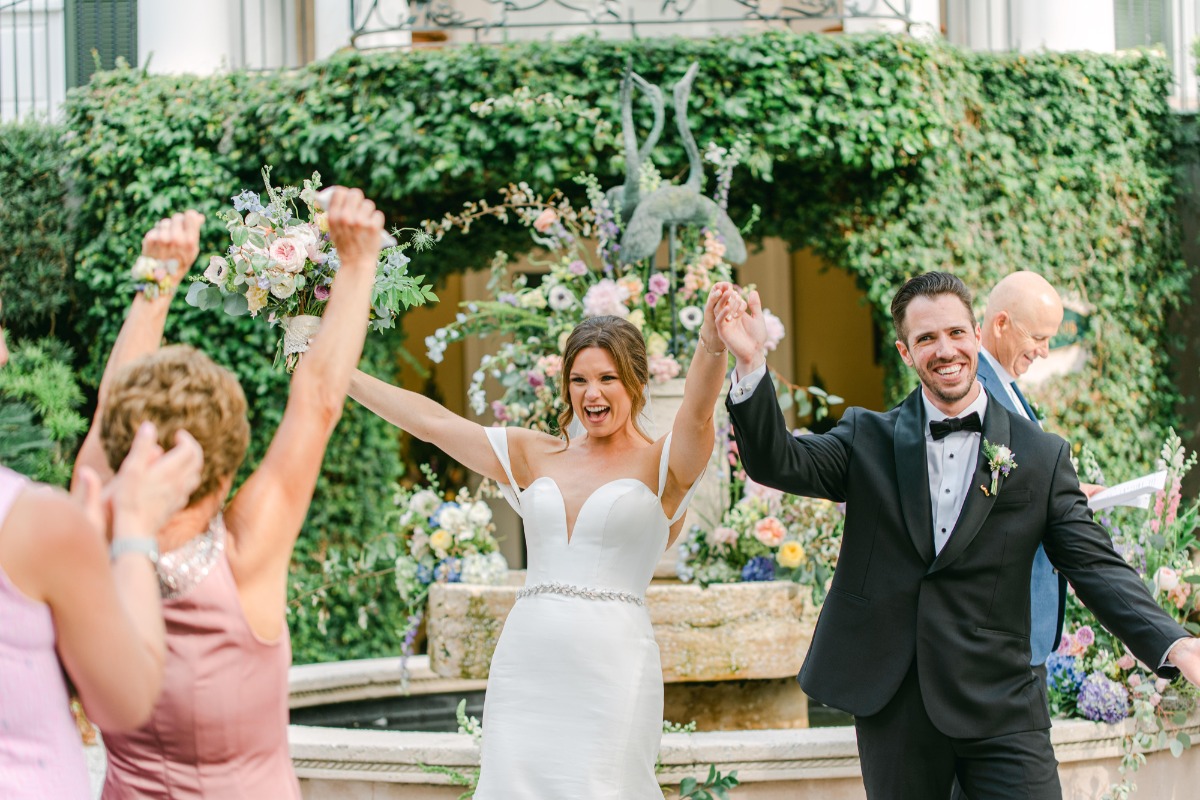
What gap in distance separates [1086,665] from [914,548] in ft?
5.24

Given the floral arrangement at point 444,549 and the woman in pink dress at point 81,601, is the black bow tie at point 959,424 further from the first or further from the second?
the floral arrangement at point 444,549

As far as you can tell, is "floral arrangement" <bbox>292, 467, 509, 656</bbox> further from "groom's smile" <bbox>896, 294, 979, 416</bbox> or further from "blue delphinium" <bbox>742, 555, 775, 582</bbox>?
"groom's smile" <bbox>896, 294, 979, 416</bbox>

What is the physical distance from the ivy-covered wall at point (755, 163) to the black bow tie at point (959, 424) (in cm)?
541

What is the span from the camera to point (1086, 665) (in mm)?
4285

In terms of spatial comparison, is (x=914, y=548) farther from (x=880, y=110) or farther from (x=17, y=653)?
(x=880, y=110)

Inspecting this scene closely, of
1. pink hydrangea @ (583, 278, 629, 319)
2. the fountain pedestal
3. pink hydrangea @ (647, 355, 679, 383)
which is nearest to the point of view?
the fountain pedestal

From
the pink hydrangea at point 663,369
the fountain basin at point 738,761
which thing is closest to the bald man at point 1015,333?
the fountain basin at point 738,761

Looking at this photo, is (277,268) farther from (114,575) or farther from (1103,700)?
(1103,700)

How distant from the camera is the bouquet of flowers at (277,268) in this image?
10.1ft

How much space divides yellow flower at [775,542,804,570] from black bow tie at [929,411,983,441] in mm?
1630

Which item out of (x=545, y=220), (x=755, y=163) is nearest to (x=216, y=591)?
(x=545, y=220)

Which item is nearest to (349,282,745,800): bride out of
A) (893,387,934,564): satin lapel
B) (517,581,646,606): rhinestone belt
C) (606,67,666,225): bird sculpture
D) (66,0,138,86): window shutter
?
(517,581,646,606): rhinestone belt

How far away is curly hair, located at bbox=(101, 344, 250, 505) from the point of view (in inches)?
73.7

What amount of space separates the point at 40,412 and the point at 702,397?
21.8 feet
